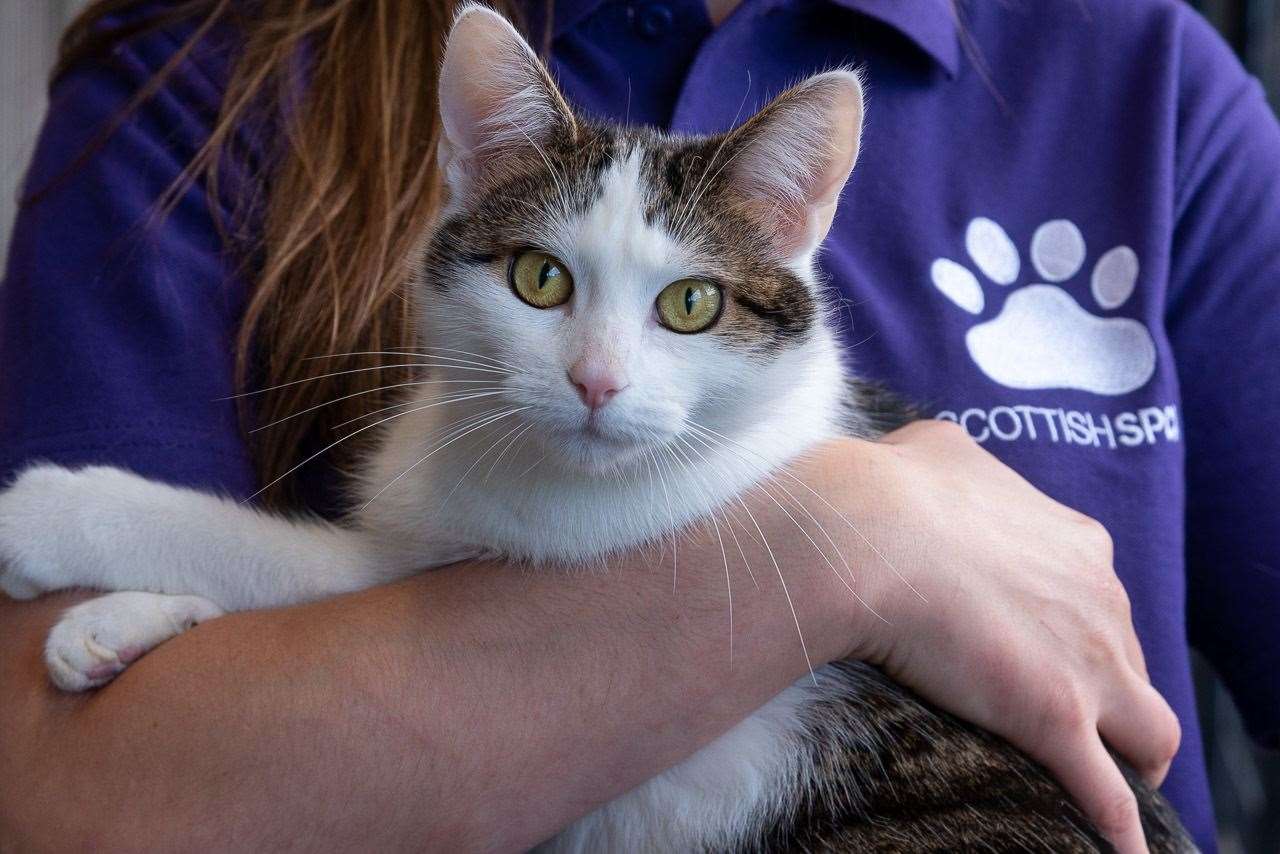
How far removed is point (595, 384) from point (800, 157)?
0.33m

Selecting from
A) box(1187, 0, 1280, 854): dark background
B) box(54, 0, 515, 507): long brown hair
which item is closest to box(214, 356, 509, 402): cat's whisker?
box(54, 0, 515, 507): long brown hair

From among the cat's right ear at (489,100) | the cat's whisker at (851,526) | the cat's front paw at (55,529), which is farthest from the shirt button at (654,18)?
the cat's front paw at (55,529)

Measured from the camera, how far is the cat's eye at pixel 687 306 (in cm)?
94

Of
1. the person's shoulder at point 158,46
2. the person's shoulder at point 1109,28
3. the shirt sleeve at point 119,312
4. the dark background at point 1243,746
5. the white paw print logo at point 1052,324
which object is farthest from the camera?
the dark background at point 1243,746

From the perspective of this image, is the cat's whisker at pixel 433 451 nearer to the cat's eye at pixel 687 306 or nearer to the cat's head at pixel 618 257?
the cat's head at pixel 618 257

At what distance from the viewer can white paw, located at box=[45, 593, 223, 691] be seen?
0.90 m

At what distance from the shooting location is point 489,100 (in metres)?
1.00

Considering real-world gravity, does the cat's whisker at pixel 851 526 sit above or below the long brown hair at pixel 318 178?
below

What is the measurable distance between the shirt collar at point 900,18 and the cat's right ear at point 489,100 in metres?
0.34

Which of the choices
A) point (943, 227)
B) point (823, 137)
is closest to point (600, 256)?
point (823, 137)

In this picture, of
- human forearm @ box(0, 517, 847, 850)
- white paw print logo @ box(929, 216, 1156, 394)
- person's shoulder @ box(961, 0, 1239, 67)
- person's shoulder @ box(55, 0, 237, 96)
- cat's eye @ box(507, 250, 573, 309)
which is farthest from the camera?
person's shoulder @ box(961, 0, 1239, 67)

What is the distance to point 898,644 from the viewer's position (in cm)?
98

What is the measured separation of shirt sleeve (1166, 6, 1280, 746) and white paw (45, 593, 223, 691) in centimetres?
126

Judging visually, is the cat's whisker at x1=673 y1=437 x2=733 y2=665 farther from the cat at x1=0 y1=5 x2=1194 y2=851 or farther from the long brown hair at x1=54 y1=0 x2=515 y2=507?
the long brown hair at x1=54 y1=0 x2=515 y2=507
